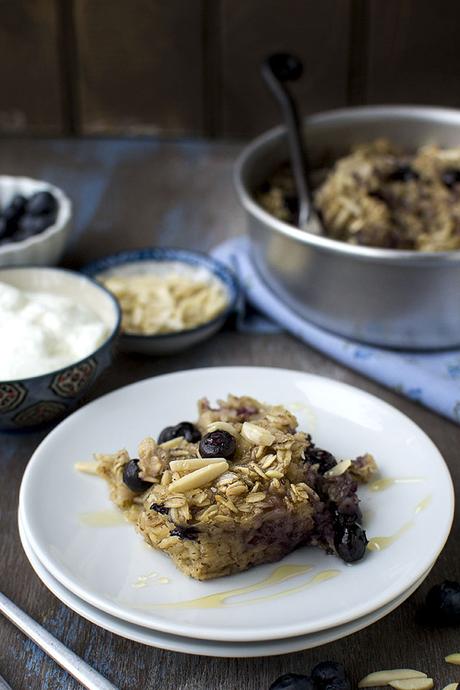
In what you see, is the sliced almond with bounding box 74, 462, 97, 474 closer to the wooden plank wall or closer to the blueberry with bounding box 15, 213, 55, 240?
the blueberry with bounding box 15, 213, 55, 240

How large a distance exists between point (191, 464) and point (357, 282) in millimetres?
718

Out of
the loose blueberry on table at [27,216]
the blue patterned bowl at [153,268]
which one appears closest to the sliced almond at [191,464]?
the blue patterned bowl at [153,268]

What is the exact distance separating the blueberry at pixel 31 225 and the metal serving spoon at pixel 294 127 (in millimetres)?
654

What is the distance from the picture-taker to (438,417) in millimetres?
1835

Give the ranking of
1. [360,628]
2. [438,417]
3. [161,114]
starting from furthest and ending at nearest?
[161,114], [438,417], [360,628]

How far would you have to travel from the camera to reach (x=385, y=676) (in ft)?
4.04

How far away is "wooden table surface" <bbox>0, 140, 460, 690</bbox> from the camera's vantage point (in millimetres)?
1255

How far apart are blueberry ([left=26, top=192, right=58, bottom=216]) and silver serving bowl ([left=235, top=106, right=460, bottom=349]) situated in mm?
519

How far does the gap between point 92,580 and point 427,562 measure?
1.58 ft

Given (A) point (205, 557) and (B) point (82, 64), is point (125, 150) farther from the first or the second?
(A) point (205, 557)

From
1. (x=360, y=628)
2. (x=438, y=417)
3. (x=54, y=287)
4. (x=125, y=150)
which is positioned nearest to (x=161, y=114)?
(x=125, y=150)

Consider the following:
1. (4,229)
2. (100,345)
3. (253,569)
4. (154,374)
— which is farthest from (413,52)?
(253,569)

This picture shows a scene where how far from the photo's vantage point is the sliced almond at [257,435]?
136cm

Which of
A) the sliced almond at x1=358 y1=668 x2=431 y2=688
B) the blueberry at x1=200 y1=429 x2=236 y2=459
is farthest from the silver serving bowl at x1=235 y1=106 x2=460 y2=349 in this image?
the sliced almond at x1=358 y1=668 x2=431 y2=688
